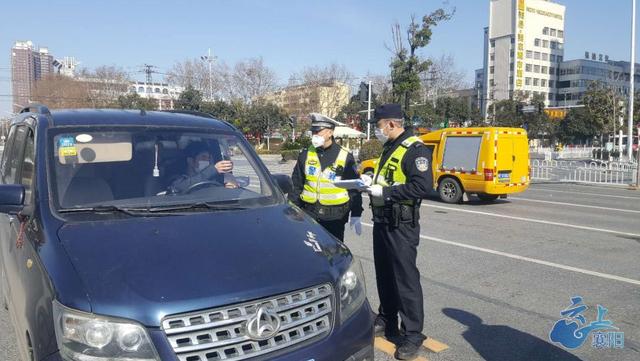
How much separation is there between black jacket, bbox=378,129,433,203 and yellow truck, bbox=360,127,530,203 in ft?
32.7

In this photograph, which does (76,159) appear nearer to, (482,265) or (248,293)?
(248,293)

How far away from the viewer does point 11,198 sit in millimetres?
2926

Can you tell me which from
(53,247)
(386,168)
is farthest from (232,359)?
(386,168)

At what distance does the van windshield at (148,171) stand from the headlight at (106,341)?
3.35ft

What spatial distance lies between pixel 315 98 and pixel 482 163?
3613cm

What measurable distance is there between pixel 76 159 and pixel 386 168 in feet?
7.13

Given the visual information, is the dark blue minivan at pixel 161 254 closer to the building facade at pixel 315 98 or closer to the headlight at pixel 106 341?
the headlight at pixel 106 341

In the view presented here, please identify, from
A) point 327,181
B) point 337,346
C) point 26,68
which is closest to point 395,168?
point 327,181

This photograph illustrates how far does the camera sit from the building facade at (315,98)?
4872cm

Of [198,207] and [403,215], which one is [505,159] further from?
[198,207]

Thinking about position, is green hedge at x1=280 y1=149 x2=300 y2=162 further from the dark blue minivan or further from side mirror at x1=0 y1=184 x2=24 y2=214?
side mirror at x1=0 y1=184 x2=24 y2=214

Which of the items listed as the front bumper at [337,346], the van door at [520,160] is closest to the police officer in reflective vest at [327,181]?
the front bumper at [337,346]

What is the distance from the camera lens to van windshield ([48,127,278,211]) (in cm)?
315

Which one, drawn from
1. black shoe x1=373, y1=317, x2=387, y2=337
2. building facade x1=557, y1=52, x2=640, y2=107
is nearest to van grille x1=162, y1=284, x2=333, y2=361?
black shoe x1=373, y1=317, x2=387, y2=337
